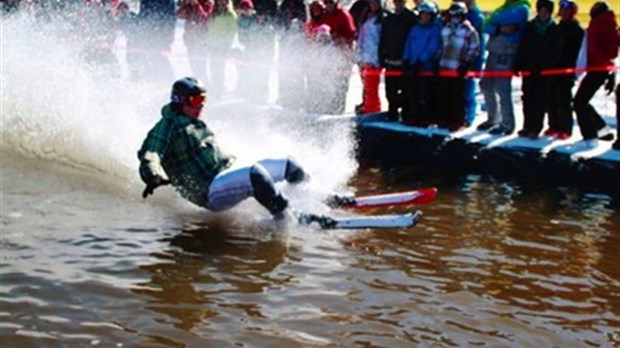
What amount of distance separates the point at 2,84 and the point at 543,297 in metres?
11.4

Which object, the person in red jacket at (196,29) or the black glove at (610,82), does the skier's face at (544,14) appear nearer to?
the black glove at (610,82)

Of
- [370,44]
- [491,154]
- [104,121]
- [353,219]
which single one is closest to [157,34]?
[104,121]

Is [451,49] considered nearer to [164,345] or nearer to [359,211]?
[359,211]

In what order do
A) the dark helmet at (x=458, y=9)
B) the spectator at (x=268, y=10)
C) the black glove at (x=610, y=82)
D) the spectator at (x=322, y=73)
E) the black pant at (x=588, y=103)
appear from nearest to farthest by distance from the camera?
1. the black pant at (x=588, y=103)
2. the black glove at (x=610, y=82)
3. the dark helmet at (x=458, y=9)
4. the spectator at (x=322, y=73)
5. the spectator at (x=268, y=10)

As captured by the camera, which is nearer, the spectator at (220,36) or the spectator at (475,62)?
the spectator at (475,62)

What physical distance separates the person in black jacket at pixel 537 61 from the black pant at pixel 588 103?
19.1 inches

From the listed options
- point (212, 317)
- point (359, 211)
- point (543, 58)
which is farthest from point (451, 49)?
point (212, 317)

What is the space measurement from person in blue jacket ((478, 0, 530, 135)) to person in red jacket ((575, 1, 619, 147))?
109cm

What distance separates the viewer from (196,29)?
1734cm

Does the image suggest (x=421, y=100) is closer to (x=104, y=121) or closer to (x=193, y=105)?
(x=104, y=121)

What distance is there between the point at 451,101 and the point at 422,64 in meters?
0.79

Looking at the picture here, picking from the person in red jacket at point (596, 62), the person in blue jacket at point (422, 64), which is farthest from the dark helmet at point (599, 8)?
the person in blue jacket at point (422, 64)

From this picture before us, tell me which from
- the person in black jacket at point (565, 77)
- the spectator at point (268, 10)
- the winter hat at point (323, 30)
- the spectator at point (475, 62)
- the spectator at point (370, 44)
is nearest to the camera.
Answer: the person in black jacket at point (565, 77)

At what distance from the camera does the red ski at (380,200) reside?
34.1 ft
